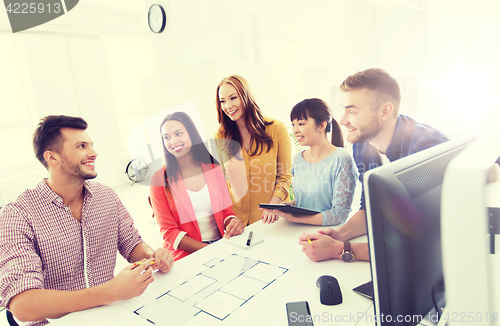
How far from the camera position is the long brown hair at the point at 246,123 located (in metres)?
2.04

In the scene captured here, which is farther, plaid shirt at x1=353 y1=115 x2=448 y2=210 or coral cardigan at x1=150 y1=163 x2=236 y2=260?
coral cardigan at x1=150 y1=163 x2=236 y2=260

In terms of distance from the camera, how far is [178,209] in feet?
5.57

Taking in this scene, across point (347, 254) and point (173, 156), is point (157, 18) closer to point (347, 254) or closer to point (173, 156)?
point (173, 156)

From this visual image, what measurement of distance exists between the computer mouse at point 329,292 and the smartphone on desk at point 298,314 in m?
0.07

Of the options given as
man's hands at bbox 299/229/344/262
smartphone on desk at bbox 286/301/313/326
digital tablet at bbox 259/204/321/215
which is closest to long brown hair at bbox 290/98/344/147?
digital tablet at bbox 259/204/321/215

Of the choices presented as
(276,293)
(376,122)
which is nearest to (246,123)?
(376,122)

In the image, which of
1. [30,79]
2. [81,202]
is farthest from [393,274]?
[30,79]

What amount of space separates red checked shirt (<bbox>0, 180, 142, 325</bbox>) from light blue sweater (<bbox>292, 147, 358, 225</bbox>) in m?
0.91

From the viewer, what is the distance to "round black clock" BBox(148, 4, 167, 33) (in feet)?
9.92

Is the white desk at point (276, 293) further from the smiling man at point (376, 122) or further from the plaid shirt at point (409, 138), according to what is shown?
the plaid shirt at point (409, 138)

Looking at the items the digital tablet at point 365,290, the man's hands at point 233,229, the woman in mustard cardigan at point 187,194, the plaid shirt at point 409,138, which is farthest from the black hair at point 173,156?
the digital tablet at point 365,290

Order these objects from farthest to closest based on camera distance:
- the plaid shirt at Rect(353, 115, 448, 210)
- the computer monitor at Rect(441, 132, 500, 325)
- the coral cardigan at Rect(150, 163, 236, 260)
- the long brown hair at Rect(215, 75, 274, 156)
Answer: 1. the long brown hair at Rect(215, 75, 274, 156)
2. the coral cardigan at Rect(150, 163, 236, 260)
3. the plaid shirt at Rect(353, 115, 448, 210)
4. the computer monitor at Rect(441, 132, 500, 325)

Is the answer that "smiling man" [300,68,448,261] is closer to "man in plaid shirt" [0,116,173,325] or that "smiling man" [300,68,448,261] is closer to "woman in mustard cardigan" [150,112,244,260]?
"woman in mustard cardigan" [150,112,244,260]

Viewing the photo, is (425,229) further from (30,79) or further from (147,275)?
(30,79)
